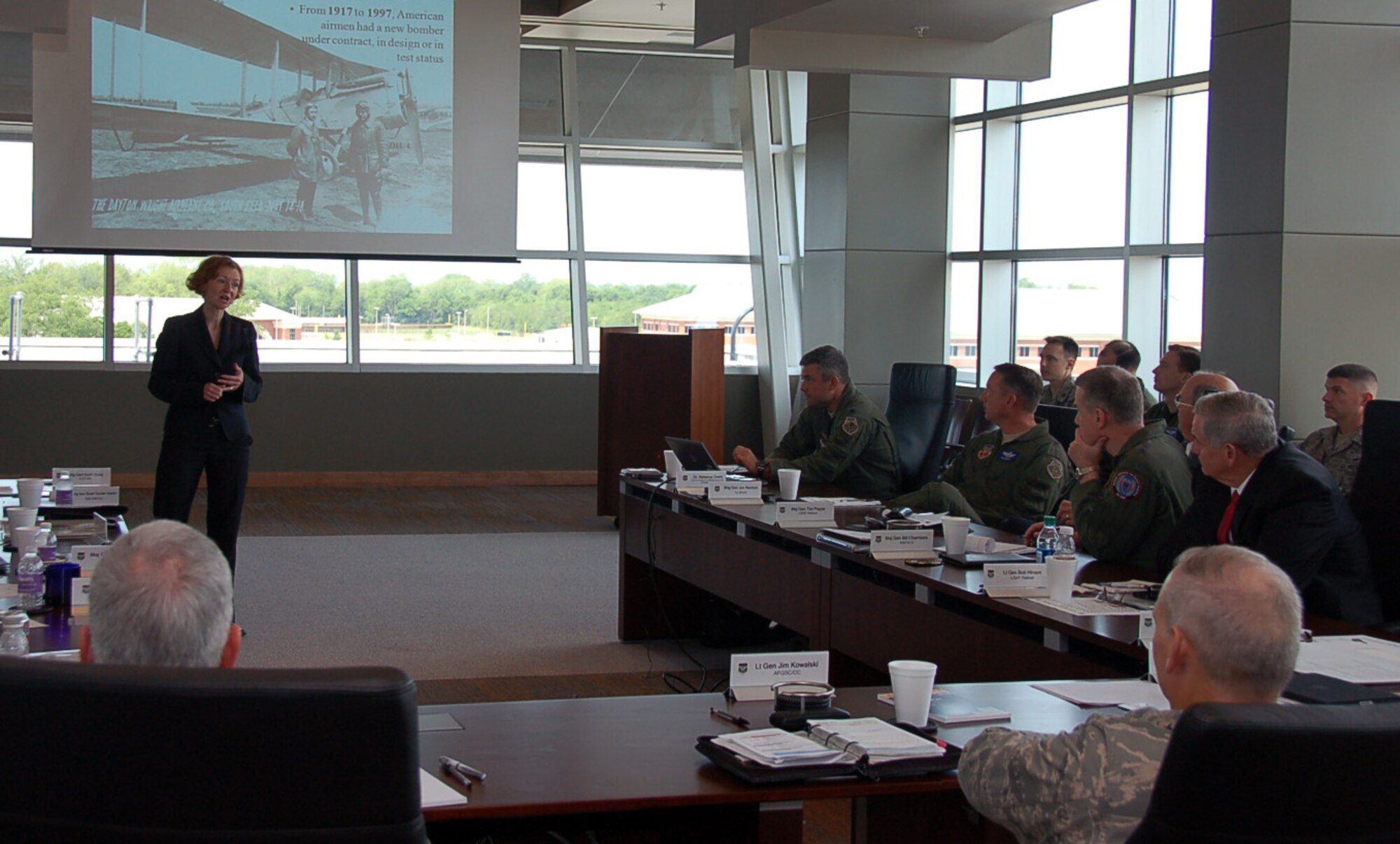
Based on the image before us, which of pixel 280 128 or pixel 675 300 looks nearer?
pixel 280 128

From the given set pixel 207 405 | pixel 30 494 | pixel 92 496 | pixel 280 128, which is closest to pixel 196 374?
pixel 207 405

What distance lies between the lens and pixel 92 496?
15.7 ft

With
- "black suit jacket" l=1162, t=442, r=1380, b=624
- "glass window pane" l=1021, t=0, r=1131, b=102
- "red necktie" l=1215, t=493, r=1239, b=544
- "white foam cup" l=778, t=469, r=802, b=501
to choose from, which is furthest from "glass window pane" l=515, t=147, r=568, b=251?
"black suit jacket" l=1162, t=442, r=1380, b=624

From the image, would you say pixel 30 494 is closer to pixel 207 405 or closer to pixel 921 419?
pixel 207 405

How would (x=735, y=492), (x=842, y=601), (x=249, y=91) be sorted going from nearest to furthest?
(x=842, y=601)
(x=735, y=492)
(x=249, y=91)

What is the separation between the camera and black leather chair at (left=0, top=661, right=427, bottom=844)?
1414mm

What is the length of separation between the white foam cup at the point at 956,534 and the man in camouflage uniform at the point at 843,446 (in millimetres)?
1938

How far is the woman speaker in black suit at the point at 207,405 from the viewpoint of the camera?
565 cm

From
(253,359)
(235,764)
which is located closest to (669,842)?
(235,764)

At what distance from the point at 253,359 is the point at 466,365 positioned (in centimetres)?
563

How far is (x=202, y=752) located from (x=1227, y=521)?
9.73ft

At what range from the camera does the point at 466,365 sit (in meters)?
11.6

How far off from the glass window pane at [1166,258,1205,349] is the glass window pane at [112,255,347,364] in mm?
6351

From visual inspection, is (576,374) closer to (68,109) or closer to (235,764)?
(68,109)
